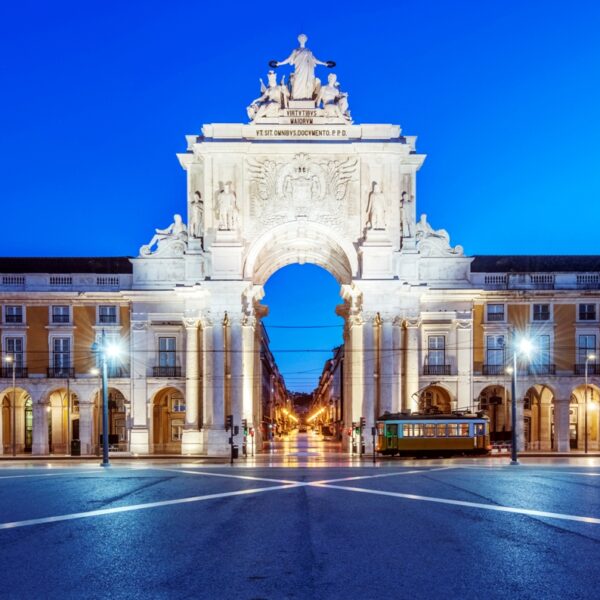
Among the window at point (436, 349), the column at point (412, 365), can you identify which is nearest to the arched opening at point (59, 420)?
the column at point (412, 365)

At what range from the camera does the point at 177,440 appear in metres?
61.7

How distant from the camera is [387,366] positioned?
52969 mm

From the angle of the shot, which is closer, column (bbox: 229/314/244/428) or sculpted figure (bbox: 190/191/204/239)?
column (bbox: 229/314/244/428)

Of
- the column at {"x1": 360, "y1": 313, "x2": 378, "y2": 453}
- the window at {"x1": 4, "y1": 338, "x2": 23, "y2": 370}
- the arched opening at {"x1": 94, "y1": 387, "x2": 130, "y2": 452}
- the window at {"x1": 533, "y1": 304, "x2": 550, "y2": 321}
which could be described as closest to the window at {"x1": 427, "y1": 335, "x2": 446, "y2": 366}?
the column at {"x1": 360, "y1": 313, "x2": 378, "y2": 453}

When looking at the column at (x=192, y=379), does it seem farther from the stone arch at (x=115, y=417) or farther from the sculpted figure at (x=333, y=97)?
the sculpted figure at (x=333, y=97)

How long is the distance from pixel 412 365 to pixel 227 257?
14.6 m

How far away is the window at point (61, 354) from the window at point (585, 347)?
3659 centimetres

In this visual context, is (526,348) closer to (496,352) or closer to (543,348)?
(543,348)

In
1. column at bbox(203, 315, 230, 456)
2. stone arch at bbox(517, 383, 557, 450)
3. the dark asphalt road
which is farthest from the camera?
stone arch at bbox(517, 383, 557, 450)

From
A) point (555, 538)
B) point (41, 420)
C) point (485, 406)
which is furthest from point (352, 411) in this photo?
point (555, 538)

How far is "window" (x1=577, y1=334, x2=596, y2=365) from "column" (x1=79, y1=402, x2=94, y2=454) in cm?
3514

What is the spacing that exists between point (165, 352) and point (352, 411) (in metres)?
14.0

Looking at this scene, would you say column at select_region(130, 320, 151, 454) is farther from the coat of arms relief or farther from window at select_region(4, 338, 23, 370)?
the coat of arms relief

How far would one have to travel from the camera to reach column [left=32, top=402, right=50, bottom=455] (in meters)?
55.2
